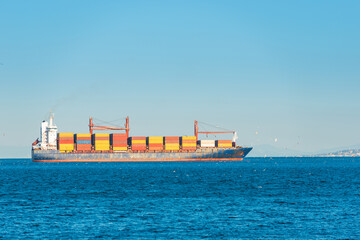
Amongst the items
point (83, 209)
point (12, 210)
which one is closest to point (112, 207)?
point (83, 209)

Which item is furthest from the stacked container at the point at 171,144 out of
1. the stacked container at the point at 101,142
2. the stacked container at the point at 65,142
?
the stacked container at the point at 65,142

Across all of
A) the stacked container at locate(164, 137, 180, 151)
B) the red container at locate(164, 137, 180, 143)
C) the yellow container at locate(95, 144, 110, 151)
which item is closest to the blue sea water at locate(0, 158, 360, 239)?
the yellow container at locate(95, 144, 110, 151)

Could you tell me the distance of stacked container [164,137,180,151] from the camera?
194375 millimetres

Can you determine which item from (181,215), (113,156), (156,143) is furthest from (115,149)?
(181,215)

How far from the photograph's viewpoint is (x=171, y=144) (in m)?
195

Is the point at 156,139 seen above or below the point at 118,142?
above

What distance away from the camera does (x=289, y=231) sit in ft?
113

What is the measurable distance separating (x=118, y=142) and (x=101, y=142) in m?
6.61

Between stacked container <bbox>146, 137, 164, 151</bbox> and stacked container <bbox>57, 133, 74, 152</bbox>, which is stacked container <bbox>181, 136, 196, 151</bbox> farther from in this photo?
stacked container <bbox>57, 133, 74, 152</bbox>

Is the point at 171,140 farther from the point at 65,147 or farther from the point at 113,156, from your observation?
the point at 65,147

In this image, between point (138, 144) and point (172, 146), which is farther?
point (138, 144)

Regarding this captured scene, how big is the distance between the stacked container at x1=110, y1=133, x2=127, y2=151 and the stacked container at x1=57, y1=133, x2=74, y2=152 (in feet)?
52.0

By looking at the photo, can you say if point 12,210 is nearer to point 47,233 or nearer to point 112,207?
point 112,207

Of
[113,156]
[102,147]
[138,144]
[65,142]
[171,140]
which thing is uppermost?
[65,142]
